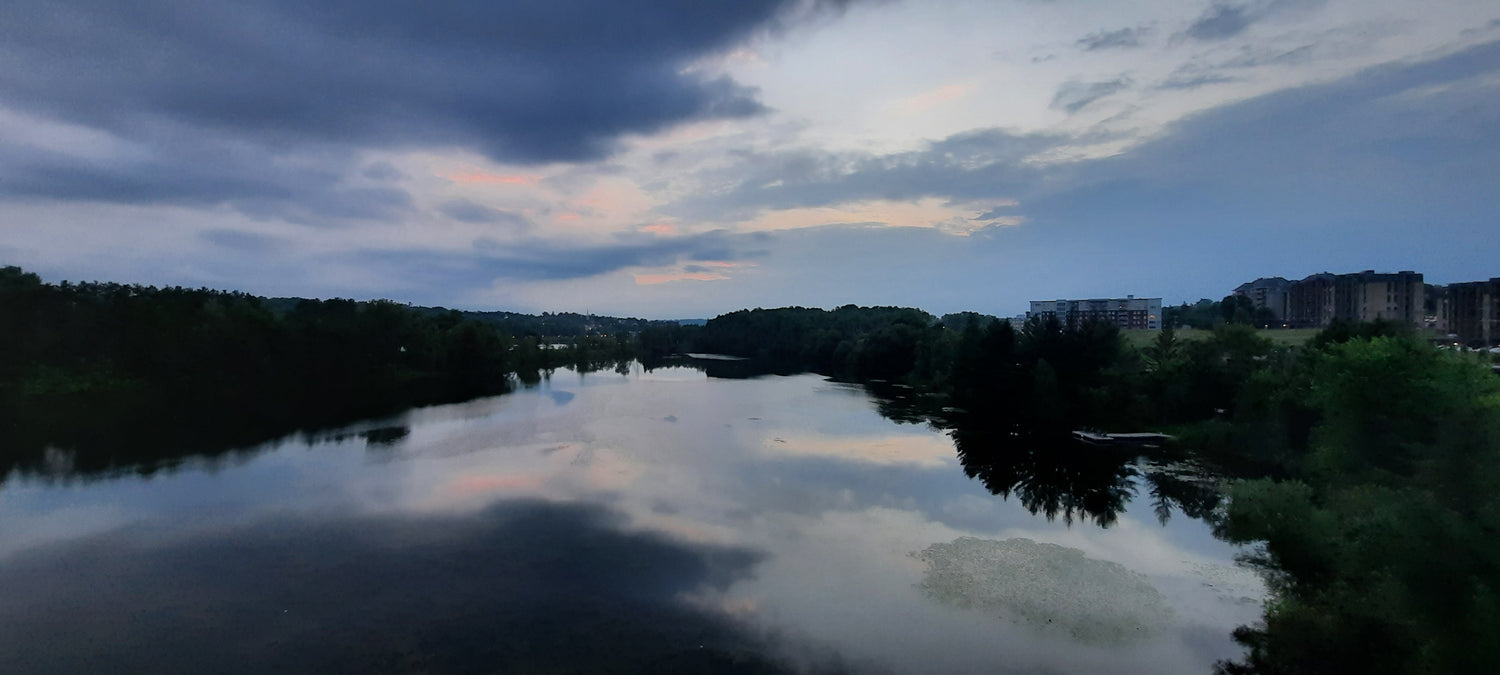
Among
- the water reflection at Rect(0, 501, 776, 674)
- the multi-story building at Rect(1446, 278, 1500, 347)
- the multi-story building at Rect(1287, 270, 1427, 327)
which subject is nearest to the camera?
the water reflection at Rect(0, 501, 776, 674)

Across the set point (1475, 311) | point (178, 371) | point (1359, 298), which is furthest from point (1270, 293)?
point (178, 371)

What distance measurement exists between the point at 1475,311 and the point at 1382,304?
329 inches

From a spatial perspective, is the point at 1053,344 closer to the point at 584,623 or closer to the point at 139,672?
the point at 584,623

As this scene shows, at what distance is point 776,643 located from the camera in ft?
33.7

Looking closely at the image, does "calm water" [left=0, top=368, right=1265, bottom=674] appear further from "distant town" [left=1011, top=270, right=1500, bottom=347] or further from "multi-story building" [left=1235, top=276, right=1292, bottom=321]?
"multi-story building" [left=1235, top=276, right=1292, bottom=321]

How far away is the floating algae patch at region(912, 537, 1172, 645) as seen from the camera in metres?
11.0

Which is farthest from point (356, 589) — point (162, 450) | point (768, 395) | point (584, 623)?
point (768, 395)

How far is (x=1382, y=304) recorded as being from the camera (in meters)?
37.2

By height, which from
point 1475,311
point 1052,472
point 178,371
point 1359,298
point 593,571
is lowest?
point 1052,472

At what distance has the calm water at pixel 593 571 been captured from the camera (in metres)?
9.99

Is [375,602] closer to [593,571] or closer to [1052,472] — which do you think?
[593,571]

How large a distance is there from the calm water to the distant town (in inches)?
749

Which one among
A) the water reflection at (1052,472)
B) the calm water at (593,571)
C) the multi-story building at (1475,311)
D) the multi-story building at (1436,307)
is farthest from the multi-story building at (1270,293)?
the calm water at (593,571)

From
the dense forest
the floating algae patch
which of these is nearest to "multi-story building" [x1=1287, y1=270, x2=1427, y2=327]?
the floating algae patch
